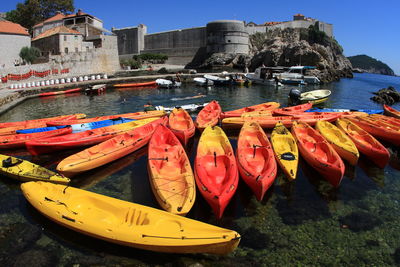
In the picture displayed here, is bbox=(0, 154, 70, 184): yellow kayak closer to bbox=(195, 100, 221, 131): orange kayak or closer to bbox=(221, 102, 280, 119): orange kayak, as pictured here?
bbox=(195, 100, 221, 131): orange kayak

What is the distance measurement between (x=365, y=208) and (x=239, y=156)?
12.1 ft

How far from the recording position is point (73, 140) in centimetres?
1049

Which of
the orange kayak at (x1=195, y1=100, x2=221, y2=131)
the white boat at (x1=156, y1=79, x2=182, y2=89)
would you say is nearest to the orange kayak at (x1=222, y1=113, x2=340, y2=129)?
the orange kayak at (x1=195, y1=100, x2=221, y2=131)

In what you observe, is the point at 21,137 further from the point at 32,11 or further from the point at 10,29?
the point at 32,11

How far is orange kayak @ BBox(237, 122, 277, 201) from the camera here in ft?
22.7

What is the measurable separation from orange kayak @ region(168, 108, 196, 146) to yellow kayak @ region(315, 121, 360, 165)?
5536 millimetres

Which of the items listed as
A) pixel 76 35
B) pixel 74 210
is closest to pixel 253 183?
pixel 74 210

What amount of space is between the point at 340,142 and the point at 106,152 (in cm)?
873

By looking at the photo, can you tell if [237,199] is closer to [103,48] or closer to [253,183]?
[253,183]

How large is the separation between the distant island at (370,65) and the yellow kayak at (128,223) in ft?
547

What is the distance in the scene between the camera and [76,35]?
38.5m

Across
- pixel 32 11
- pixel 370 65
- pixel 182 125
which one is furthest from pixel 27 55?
pixel 370 65

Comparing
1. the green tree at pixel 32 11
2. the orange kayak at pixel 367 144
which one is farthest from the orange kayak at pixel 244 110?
the green tree at pixel 32 11

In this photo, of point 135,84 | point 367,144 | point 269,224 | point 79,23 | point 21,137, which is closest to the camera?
point 269,224
